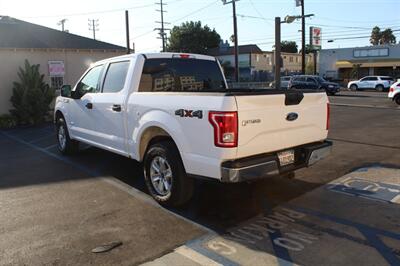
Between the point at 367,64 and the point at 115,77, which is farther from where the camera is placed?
the point at 367,64

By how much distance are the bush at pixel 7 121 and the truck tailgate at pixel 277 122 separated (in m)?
14.1

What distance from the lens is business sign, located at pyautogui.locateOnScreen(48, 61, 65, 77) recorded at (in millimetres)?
18562

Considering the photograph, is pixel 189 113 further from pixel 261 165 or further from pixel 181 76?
pixel 181 76

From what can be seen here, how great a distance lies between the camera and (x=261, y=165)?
15.4ft

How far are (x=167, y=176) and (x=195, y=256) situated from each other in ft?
5.16

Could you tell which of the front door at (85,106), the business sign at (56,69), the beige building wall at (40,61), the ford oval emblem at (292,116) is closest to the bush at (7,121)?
the beige building wall at (40,61)

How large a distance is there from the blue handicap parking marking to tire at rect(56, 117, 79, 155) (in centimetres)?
539

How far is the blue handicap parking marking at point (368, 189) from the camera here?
224 inches

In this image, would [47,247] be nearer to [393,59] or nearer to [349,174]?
[349,174]

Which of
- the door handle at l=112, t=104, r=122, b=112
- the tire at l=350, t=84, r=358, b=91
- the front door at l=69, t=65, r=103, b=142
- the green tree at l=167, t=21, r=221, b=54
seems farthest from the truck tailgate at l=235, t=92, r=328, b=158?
the green tree at l=167, t=21, r=221, b=54

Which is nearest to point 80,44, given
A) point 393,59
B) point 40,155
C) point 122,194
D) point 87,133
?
point 40,155

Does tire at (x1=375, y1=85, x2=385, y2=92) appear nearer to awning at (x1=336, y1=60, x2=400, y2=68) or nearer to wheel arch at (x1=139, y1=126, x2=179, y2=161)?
awning at (x1=336, y1=60, x2=400, y2=68)

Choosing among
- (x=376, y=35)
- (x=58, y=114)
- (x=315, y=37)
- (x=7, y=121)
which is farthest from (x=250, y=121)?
(x=376, y=35)

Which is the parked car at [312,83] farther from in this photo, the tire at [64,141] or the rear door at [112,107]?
the rear door at [112,107]
